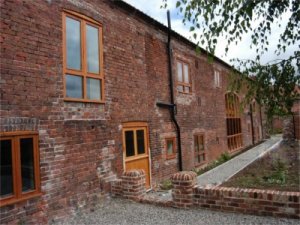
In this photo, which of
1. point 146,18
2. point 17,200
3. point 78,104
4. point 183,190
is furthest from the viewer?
point 146,18

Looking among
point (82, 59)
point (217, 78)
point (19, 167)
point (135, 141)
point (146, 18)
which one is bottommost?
point (19, 167)

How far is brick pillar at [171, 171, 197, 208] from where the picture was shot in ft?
20.0

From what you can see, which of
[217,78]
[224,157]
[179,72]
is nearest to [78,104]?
[179,72]

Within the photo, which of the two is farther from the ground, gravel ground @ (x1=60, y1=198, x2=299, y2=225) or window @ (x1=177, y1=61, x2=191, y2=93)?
window @ (x1=177, y1=61, x2=191, y2=93)

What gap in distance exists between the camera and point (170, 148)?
10984 millimetres

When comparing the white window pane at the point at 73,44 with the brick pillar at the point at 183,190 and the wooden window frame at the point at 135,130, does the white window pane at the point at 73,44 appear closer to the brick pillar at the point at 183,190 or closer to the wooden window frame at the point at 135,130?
the wooden window frame at the point at 135,130

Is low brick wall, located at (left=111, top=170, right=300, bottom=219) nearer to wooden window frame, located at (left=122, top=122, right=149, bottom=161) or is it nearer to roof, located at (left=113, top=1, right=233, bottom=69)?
wooden window frame, located at (left=122, top=122, right=149, bottom=161)

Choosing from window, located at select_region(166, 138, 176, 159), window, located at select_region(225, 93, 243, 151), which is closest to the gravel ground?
window, located at select_region(166, 138, 176, 159)

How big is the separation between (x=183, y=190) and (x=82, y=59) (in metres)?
3.75

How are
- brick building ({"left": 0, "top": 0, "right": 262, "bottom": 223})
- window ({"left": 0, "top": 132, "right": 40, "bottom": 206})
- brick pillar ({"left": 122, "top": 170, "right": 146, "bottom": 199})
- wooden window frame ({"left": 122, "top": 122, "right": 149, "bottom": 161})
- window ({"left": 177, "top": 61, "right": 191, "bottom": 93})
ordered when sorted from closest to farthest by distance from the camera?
1. window ({"left": 0, "top": 132, "right": 40, "bottom": 206})
2. brick building ({"left": 0, "top": 0, "right": 262, "bottom": 223})
3. brick pillar ({"left": 122, "top": 170, "right": 146, "bottom": 199})
4. wooden window frame ({"left": 122, "top": 122, "right": 149, "bottom": 161})
5. window ({"left": 177, "top": 61, "right": 191, "bottom": 93})

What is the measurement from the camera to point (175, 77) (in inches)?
468

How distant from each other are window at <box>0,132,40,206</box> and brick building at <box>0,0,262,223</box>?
17mm

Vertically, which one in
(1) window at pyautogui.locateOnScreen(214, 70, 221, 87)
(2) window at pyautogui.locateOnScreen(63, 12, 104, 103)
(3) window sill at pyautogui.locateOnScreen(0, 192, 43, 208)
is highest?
(1) window at pyautogui.locateOnScreen(214, 70, 221, 87)

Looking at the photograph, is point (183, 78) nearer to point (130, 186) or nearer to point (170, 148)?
point (170, 148)
